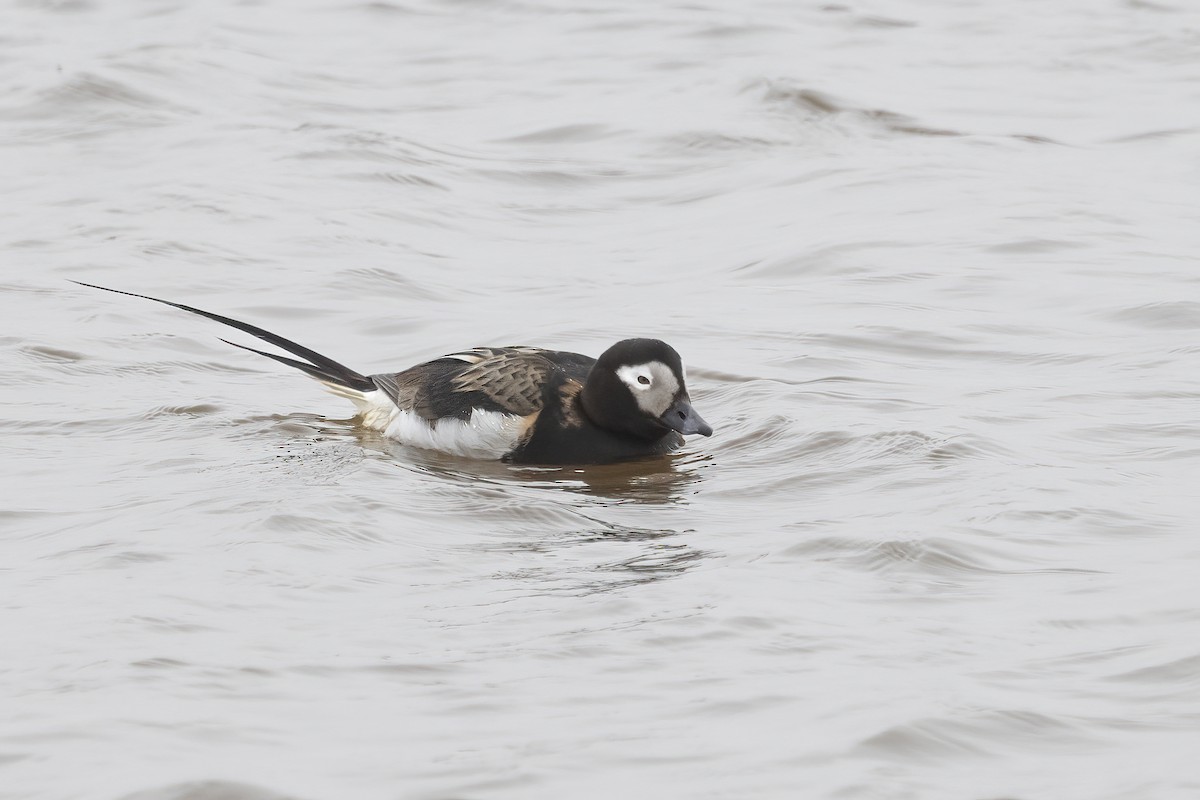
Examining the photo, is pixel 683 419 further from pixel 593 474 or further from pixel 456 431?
pixel 456 431

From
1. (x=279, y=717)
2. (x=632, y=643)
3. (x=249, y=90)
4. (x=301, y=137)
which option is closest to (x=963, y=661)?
(x=632, y=643)

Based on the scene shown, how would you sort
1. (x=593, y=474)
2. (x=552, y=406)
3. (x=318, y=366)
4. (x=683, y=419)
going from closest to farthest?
1. (x=683, y=419)
2. (x=593, y=474)
3. (x=552, y=406)
4. (x=318, y=366)

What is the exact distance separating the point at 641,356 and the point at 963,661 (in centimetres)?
313

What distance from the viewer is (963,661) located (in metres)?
5.68

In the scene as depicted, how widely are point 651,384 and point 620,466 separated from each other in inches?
18.9

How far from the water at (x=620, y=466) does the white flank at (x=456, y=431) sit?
0.13m

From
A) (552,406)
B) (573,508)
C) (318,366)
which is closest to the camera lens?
(573,508)

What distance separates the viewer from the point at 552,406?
872 centimetres

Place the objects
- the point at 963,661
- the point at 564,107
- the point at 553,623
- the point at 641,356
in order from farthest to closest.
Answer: the point at 564,107, the point at 641,356, the point at 553,623, the point at 963,661

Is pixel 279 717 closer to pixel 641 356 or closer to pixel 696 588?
pixel 696 588

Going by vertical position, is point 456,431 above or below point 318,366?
below

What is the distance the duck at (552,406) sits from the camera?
8.52m

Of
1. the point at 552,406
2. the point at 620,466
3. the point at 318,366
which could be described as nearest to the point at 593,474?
the point at 620,466

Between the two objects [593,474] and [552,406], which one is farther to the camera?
[552,406]
